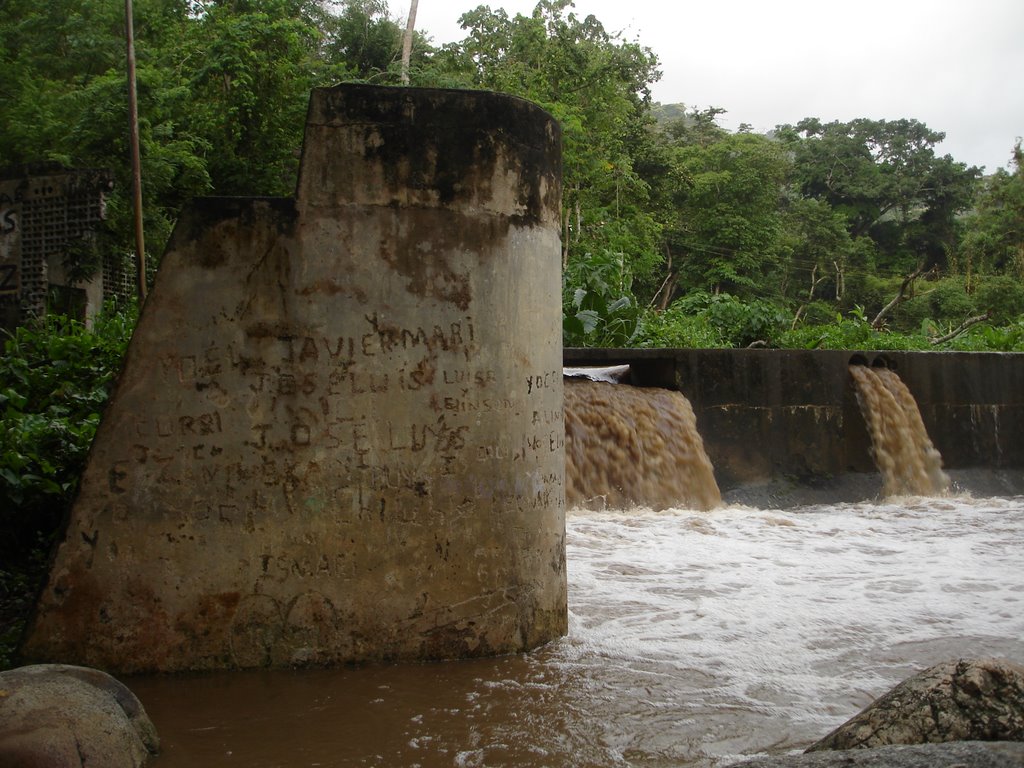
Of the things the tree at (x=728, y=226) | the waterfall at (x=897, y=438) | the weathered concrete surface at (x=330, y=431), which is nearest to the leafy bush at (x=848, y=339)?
the waterfall at (x=897, y=438)

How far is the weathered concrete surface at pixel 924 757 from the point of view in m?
2.16

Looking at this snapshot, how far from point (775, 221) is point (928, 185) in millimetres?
10710

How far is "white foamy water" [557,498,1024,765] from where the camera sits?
3.58m

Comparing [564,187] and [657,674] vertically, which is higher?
[564,187]

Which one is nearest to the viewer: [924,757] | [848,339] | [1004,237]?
[924,757]

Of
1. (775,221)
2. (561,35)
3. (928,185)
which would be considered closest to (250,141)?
(561,35)

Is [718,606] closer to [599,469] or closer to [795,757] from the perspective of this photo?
[795,757]

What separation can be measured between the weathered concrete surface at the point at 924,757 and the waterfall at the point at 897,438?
818 cm

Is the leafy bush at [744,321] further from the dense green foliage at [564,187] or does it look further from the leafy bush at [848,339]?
the leafy bush at [848,339]

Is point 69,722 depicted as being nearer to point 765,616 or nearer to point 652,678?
point 652,678

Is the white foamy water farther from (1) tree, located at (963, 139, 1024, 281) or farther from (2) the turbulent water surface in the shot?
(1) tree, located at (963, 139, 1024, 281)

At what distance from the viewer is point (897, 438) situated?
33.3ft

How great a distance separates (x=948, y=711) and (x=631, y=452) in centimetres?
587

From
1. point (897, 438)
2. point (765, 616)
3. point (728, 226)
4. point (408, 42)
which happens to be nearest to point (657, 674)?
point (765, 616)
